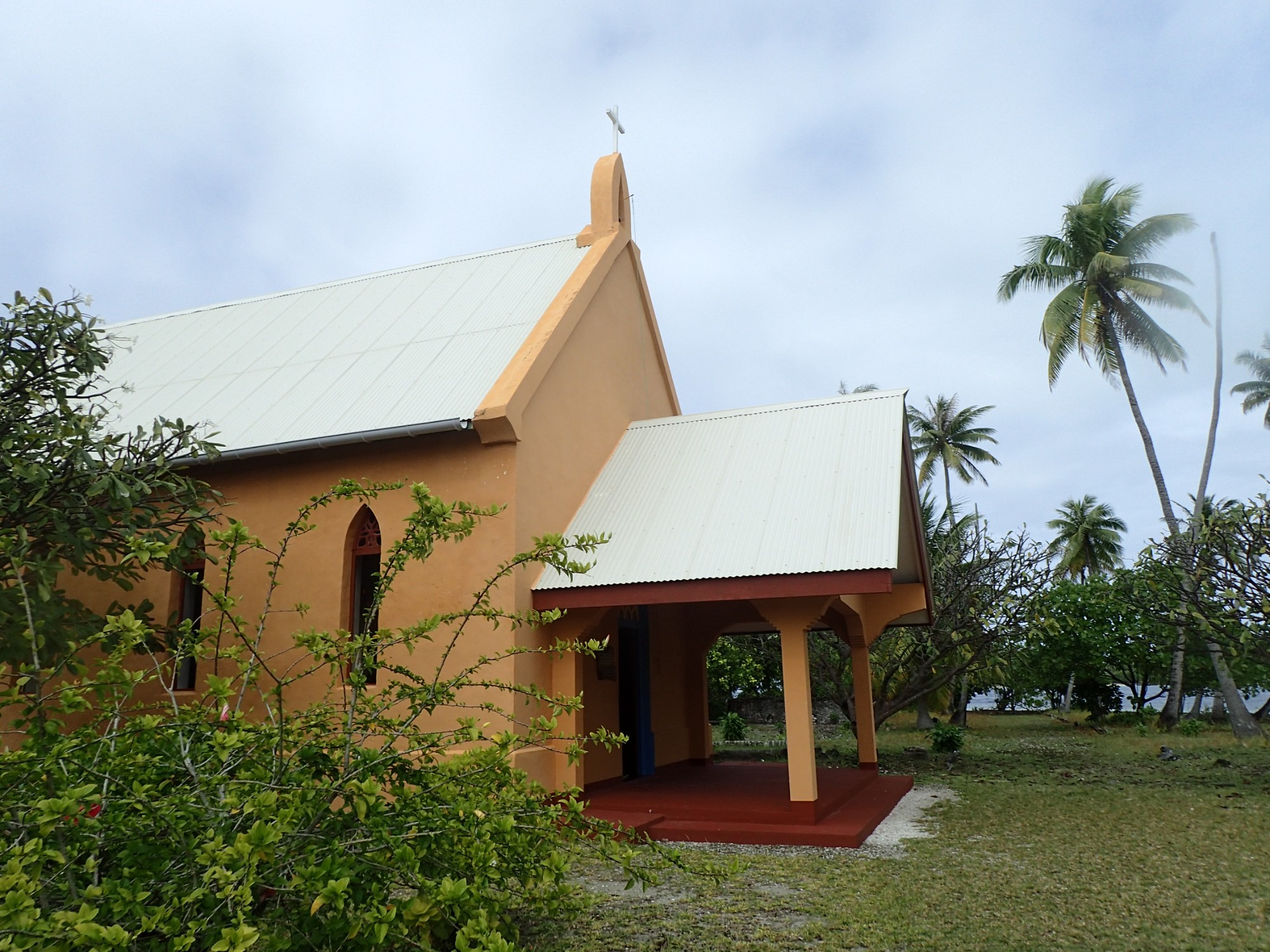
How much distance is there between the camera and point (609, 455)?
12305mm

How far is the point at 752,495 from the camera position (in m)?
10.2

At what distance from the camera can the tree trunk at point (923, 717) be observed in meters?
26.7

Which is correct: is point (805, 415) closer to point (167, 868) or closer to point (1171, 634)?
point (167, 868)

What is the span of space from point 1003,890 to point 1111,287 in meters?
21.5

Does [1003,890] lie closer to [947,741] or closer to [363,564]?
[363,564]

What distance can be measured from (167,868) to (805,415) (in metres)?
9.60

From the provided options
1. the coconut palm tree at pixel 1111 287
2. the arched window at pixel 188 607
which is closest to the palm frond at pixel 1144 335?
the coconut palm tree at pixel 1111 287

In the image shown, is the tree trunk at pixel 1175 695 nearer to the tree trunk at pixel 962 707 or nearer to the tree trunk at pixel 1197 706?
the tree trunk at pixel 1197 706

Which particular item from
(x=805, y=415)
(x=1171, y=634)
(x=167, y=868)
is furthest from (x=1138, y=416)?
(x=167, y=868)

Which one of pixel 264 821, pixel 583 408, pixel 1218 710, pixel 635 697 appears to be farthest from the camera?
pixel 1218 710

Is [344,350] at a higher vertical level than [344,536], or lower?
higher

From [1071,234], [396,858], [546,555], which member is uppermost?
[1071,234]

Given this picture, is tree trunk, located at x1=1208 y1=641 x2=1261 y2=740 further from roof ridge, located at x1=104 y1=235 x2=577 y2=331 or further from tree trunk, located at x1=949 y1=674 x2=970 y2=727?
roof ridge, located at x1=104 y1=235 x2=577 y2=331

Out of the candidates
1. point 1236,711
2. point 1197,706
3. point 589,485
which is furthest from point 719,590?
point 1197,706
